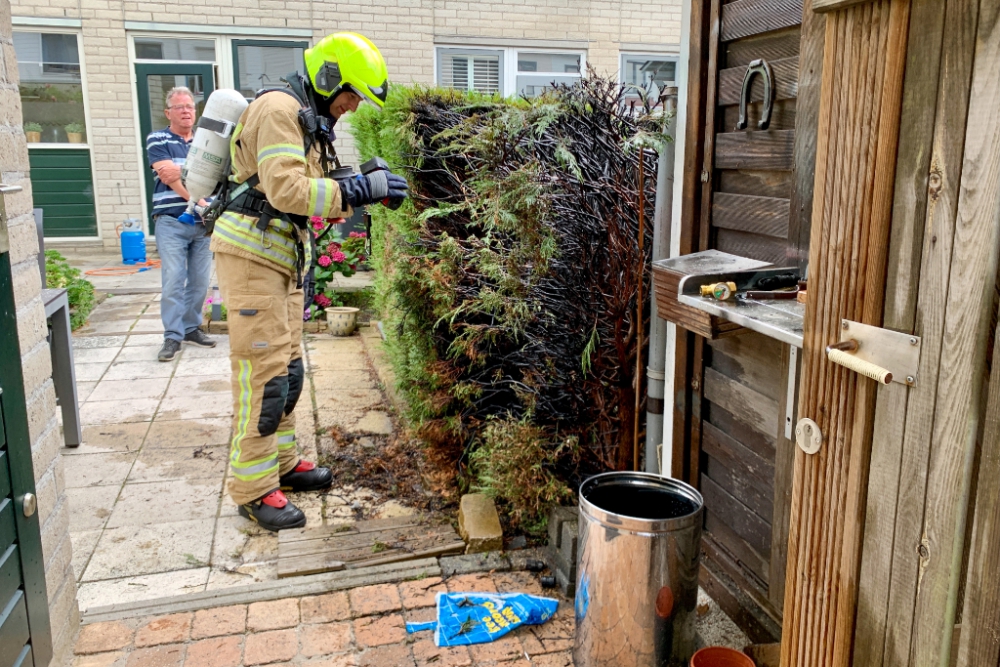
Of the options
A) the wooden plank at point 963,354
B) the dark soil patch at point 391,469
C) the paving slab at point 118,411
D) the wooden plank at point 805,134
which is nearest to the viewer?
the wooden plank at point 963,354

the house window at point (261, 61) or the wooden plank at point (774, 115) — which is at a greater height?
the house window at point (261, 61)

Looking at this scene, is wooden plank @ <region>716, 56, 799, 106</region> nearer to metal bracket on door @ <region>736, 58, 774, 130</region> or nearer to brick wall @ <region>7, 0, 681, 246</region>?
metal bracket on door @ <region>736, 58, 774, 130</region>

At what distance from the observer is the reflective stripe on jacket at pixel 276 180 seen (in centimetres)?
384

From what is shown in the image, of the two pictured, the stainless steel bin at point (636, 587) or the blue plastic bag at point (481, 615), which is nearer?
the stainless steel bin at point (636, 587)

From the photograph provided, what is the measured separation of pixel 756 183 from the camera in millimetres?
2812

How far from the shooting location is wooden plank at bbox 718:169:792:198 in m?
2.65

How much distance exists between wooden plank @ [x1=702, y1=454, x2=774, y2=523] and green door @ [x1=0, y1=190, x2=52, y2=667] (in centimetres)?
246

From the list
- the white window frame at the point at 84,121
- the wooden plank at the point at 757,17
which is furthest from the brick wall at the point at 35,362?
the white window frame at the point at 84,121

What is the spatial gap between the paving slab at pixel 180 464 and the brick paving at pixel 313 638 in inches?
65.8

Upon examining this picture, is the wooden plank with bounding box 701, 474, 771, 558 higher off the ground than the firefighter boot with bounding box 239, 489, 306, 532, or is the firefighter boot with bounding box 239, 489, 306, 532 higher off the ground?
the wooden plank with bounding box 701, 474, 771, 558

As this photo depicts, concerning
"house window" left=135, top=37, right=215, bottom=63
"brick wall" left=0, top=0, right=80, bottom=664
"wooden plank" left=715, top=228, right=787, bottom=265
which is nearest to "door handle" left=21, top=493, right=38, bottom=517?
"brick wall" left=0, top=0, right=80, bottom=664

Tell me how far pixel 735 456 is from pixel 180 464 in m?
3.53

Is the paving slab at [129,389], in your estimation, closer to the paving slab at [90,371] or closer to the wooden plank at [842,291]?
the paving slab at [90,371]

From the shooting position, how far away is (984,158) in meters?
1.16
